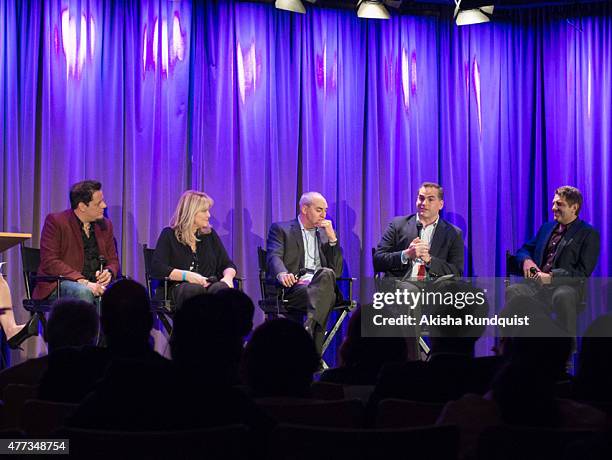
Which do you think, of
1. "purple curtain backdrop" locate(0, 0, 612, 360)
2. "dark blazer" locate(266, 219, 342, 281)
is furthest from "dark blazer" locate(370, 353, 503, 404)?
"purple curtain backdrop" locate(0, 0, 612, 360)

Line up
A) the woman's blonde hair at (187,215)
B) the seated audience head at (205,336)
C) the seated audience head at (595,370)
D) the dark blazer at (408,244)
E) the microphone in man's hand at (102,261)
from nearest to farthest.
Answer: the seated audience head at (205,336)
the seated audience head at (595,370)
the microphone in man's hand at (102,261)
the woman's blonde hair at (187,215)
the dark blazer at (408,244)

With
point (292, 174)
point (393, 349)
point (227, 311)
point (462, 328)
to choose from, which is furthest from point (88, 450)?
point (292, 174)

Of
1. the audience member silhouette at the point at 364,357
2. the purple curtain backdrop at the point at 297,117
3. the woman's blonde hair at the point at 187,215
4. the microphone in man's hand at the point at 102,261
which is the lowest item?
the audience member silhouette at the point at 364,357

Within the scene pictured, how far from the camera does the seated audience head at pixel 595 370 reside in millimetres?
2471

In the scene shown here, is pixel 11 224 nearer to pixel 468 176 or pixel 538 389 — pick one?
pixel 468 176

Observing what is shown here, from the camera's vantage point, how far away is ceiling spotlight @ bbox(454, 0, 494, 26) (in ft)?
23.2

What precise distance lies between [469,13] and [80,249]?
3.79 meters

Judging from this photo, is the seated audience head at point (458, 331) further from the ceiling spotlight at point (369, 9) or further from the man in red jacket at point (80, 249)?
the ceiling spotlight at point (369, 9)

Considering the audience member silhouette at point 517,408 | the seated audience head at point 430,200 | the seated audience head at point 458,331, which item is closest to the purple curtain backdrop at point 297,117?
the seated audience head at point 430,200

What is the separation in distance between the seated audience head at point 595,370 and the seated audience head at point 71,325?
5.95ft

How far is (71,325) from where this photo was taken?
3191 mm

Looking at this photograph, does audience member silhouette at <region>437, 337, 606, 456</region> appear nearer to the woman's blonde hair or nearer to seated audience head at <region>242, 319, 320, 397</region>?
seated audience head at <region>242, 319, 320, 397</region>

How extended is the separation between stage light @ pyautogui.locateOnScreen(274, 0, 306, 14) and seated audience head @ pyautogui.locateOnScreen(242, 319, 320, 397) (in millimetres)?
4868

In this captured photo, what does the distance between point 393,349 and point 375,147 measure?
4.45 m
